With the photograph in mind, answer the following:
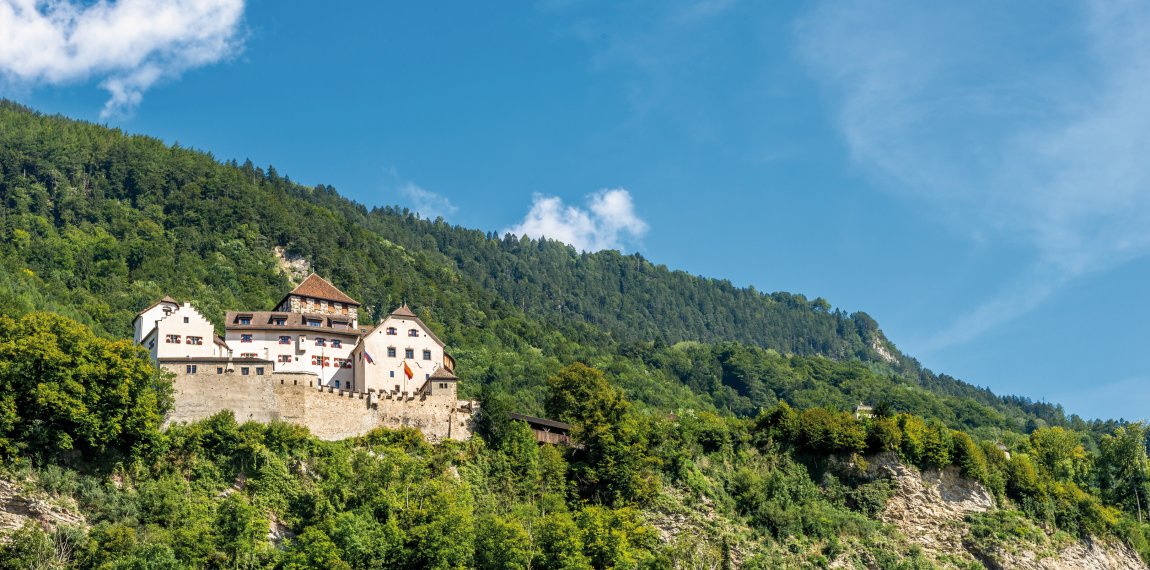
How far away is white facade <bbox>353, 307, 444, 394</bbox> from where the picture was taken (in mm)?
80625

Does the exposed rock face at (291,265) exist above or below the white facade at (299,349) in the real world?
above

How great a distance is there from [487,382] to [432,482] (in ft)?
196

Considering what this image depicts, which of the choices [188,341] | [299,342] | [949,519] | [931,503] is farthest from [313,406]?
[949,519]

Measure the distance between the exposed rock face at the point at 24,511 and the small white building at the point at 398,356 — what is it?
2359 centimetres

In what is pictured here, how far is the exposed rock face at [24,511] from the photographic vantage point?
58062 millimetres

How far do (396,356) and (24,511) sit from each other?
27.3 metres

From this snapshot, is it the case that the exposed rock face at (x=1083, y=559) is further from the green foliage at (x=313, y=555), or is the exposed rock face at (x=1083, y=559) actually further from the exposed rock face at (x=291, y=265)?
the exposed rock face at (x=291, y=265)

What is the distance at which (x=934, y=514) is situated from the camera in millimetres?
80250

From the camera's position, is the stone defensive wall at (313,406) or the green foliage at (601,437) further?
the green foliage at (601,437)

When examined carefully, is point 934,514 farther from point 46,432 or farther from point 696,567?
point 46,432

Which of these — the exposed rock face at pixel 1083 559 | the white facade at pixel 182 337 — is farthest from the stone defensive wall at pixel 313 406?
the exposed rock face at pixel 1083 559

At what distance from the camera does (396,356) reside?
8162 centimetres

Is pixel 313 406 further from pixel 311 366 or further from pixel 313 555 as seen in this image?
pixel 313 555

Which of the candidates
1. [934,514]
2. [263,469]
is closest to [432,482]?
[263,469]
